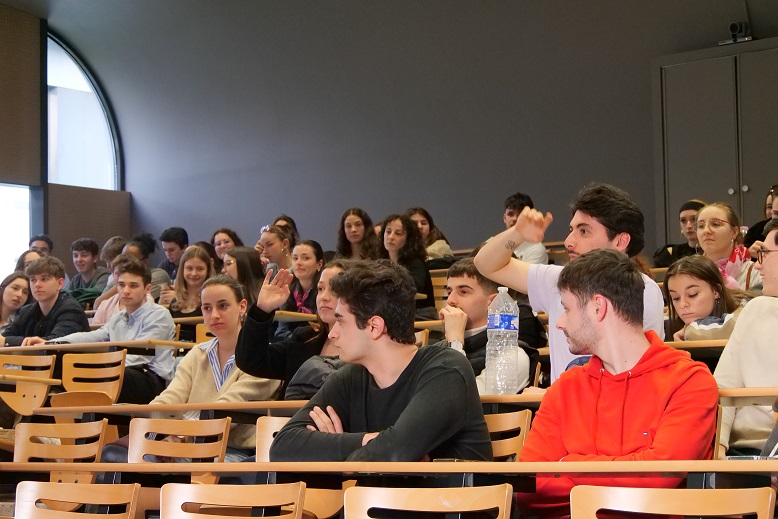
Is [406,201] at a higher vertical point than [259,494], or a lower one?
higher

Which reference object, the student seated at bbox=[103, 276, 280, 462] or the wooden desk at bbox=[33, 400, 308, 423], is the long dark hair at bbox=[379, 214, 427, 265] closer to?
the student seated at bbox=[103, 276, 280, 462]

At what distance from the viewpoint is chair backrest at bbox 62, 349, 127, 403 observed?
5188mm

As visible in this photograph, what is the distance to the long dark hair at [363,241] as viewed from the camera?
689cm

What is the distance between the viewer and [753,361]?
9.32 feet

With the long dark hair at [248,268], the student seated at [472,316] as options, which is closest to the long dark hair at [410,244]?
the long dark hair at [248,268]

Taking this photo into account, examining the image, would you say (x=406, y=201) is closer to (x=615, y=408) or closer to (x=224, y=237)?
(x=224, y=237)

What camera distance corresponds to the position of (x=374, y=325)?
8.94 ft

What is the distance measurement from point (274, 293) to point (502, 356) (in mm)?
982

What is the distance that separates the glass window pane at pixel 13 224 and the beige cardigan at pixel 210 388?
670 cm

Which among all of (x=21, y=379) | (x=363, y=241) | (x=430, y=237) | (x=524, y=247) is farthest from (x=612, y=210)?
(x=430, y=237)

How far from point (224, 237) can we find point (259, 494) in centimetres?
590

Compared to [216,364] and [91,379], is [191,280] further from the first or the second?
[216,364]

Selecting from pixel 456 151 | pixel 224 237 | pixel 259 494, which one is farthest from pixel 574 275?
pixel 456 151

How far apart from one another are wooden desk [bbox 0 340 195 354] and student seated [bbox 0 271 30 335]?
52.3 inches
